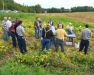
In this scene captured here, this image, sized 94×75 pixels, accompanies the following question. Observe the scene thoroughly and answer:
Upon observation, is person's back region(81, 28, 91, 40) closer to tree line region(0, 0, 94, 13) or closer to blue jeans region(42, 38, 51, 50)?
blue jeans region(42, 38, 51, 50)

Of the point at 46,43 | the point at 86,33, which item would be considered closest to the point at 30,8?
the point at 46,43

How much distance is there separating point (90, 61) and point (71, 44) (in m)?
5.14

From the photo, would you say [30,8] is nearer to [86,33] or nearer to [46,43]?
[46,43]

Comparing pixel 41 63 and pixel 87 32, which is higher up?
pixel 87 32

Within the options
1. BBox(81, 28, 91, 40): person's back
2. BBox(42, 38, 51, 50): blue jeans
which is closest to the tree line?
BBox(42, 38, 51, 50): blue jeans

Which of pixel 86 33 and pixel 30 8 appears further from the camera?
pixel 30 8

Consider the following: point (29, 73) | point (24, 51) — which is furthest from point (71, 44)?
point (29, 73)

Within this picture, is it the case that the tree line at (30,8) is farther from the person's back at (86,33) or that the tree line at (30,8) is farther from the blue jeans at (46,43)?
the person's back at (86,33)

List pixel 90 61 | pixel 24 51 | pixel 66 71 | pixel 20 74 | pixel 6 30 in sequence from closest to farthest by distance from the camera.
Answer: pixel 20 74
pixel 66 71
pixel 90 61
pixel 24 51
pixel 6 30

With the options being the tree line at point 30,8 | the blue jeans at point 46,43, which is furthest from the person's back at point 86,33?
the tree line at point 30,8

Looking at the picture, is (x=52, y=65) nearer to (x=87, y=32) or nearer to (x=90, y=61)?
(x=90, y=61)

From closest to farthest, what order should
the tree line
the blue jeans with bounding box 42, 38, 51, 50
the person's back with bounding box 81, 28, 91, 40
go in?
the blue jeans with bounding box 42, 38, 51, 50 → the person's back with bounding box 81, 28, 91, 40 → the tree line

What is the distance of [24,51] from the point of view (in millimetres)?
12227

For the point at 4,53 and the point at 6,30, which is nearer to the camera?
the point at 4,53
